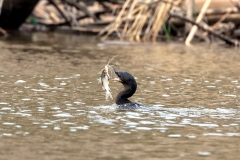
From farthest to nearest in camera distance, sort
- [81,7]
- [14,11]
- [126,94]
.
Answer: [81,7]
[14,11]
[126,94]

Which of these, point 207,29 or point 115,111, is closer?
point 115,111

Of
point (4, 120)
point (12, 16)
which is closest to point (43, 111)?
point (4, 120)

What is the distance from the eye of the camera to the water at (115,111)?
754 centimetres

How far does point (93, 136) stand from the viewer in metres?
8.12

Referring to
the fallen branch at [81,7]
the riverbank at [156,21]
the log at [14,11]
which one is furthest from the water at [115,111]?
the fallen branch at [81,7]

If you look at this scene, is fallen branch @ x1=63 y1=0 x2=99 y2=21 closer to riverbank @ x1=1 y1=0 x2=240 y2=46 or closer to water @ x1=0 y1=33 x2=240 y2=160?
riverbank @ x1=1 y1=0 x2=240 y2=46

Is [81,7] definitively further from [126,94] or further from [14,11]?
[126,94]

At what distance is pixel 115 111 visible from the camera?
10.0m

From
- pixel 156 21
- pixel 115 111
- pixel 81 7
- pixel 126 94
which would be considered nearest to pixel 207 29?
pixel 156 21

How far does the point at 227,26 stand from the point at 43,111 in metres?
15.8

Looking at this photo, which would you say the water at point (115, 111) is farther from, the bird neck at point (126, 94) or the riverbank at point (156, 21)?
the riverbank at point (156, 21)

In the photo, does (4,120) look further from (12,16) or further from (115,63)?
(12,16)

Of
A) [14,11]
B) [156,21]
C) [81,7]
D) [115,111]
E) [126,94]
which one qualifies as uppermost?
[126,94]

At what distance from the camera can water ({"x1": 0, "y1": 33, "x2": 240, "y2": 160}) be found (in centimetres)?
754
